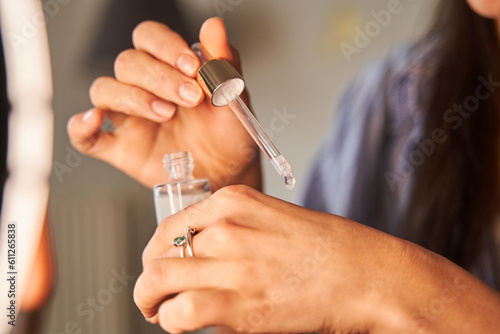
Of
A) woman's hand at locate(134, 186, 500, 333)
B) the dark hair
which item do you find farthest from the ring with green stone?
the dark hair

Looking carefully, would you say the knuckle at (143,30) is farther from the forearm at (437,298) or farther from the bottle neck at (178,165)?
the forearm at (437,298)

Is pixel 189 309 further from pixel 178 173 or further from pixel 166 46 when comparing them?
pixel 166 46

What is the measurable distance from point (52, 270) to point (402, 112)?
469 mm

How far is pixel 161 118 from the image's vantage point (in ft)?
1.49

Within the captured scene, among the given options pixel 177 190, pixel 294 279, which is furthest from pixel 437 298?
pixel 177 190

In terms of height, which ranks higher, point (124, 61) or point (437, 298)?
point (124, 61)

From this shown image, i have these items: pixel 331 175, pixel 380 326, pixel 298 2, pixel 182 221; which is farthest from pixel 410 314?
pixel 298 2

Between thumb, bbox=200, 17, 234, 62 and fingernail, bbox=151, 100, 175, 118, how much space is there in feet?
0.23

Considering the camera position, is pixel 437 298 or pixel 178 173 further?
pixel 178 173

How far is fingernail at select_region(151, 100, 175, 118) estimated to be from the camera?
1.46ft

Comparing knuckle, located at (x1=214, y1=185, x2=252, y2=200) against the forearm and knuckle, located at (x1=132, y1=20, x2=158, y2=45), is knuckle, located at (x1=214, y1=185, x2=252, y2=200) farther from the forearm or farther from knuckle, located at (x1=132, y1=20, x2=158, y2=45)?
knuckle, located at (x1=132, y1=20, x2=158, y2=45)

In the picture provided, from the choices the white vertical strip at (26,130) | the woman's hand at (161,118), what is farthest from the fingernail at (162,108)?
the white vertical strip at (26,130)

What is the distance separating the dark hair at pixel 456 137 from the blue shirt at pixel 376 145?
2cm

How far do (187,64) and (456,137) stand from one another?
14.5 inches
